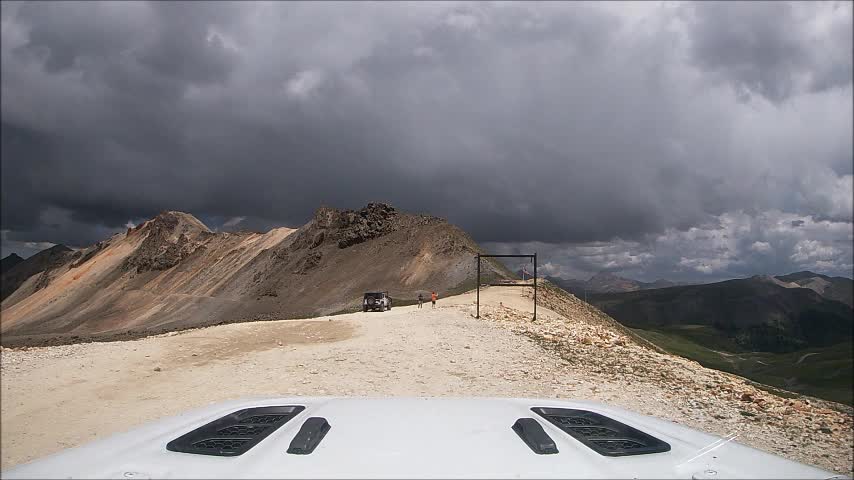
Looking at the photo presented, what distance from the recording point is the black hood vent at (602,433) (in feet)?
8.15

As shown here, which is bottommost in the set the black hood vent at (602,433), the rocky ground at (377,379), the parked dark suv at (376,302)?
the rocky ground at (377,379)

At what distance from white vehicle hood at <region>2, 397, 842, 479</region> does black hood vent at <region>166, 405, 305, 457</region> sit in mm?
64

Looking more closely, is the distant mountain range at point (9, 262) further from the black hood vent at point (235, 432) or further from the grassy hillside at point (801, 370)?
the grassy hillside at point (801, 370)

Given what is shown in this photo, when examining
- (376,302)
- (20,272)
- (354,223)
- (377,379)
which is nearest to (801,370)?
(354,223)

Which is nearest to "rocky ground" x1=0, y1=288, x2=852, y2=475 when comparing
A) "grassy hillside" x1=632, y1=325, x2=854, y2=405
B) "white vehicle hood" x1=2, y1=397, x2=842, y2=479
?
"white vehicle hood" x1=2, y1=397, x2=842, y2=479

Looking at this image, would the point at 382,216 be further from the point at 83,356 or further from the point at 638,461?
the point at 638,461

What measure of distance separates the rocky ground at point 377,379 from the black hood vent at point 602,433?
250 centimetres

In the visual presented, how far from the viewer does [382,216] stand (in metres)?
93.1

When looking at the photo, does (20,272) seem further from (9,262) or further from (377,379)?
(377,379)

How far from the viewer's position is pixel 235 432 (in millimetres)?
2812

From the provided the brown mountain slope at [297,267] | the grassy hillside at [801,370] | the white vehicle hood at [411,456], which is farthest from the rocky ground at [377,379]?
the grassy hillside at [801,370]

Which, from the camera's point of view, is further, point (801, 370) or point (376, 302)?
point (801, 370)

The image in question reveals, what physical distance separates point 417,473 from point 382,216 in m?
91.5

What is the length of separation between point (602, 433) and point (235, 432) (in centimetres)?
197
